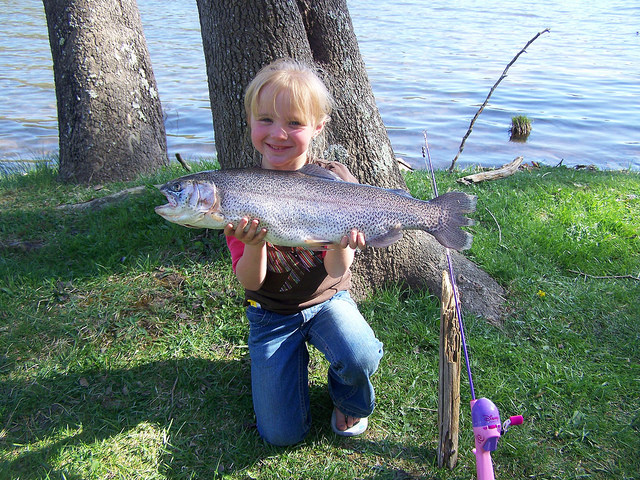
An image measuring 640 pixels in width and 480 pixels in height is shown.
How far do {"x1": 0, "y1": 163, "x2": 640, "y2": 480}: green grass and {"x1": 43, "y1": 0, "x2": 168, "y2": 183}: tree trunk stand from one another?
1.31 meters

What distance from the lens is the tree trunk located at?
6.02m

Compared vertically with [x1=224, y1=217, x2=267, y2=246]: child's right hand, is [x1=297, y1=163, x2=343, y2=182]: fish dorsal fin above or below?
above

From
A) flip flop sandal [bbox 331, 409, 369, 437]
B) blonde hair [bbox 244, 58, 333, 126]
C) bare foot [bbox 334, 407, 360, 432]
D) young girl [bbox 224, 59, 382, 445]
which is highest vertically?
blonde hair [bbox 244, 58, 333, 126]

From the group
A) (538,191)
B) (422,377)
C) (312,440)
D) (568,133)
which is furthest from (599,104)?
(312,440)

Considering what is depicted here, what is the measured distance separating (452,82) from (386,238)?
12.4 m

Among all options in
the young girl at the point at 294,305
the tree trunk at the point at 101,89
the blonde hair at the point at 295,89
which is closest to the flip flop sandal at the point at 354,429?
the young girl at the point at 294,305

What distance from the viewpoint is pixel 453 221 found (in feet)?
9.54

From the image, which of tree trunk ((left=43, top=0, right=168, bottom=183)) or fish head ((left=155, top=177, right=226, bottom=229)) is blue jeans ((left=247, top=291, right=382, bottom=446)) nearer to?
fish head ((left=155, top=177, right=226, bottom=229))

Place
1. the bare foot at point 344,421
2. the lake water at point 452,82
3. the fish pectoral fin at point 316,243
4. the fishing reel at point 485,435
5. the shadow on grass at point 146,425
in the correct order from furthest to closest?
1. the lake water at point 452,82
2. the bare foot at point 344,421
3. the shadow on grass at point 146,425
4. the fish pectoral fin at point 316,243
5. the fishing reel at point 485,435

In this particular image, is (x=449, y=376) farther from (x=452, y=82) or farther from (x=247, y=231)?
(x=452, y=82)

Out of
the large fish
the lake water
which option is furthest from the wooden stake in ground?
the lake water

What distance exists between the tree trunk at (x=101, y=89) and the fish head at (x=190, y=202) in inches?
161

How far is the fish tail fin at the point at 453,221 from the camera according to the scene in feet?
9.53

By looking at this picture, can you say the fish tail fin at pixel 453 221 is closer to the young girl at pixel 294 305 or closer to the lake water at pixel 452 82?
the young girl at pixel 294 305
